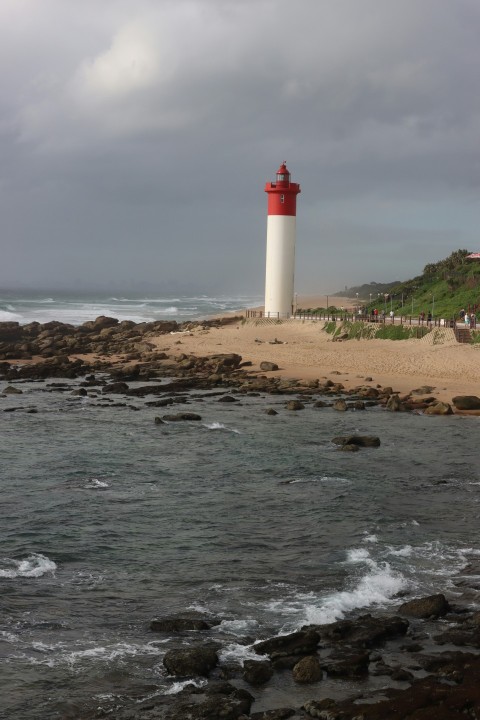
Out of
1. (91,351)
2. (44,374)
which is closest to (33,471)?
(44,374)

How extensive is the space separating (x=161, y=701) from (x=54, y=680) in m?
1.56

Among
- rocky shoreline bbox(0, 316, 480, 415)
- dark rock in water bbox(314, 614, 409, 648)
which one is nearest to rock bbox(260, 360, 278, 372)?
rocky shoreline bbox(0, 316, 480, 415)

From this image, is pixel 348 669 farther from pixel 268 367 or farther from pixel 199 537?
pixel 268 367

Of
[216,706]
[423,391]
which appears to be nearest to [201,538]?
[216,706]

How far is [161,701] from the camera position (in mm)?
10820

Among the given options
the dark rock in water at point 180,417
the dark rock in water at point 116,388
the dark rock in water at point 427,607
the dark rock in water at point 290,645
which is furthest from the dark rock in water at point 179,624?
the dark rock in water at point 116,388

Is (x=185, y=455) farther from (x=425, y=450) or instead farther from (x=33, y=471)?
(x=425, y=450)

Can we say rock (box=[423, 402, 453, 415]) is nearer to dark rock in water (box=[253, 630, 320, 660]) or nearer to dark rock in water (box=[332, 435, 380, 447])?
dark rock in water (box=[332, 435, 380, 447])

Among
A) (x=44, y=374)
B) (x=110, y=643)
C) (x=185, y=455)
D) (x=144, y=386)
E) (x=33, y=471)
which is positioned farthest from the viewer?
(x=44, y=374)

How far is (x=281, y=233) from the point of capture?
172 feet

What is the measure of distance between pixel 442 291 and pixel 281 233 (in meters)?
11.4

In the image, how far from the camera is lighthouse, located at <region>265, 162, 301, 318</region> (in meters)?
52.4

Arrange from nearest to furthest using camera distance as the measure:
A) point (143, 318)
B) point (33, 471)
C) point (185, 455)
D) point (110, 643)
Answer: point (110, 643), point (33, 471), point (185, 455), point (143, 318)

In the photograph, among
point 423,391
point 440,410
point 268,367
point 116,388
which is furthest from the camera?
point 268,367
